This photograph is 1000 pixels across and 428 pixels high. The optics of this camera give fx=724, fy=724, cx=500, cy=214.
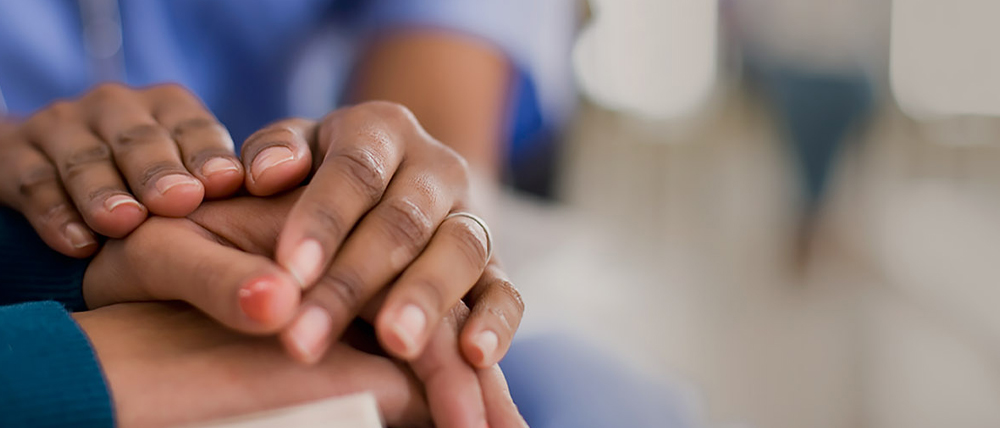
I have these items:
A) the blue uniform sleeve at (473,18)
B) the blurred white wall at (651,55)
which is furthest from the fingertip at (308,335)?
the blurred white wall at (651,55)

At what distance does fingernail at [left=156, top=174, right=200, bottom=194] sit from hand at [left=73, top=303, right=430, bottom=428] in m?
0.07

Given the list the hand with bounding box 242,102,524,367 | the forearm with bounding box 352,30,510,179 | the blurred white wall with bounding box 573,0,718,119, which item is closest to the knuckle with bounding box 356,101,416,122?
the hand with bounding box 242,102,524,367

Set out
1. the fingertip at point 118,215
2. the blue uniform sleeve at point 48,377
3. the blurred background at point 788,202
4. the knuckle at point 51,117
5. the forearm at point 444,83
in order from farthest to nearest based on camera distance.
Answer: the blurred background at point 788,202 → the forearm at point 444,83 → the knuckle at point 51,117 → the fingertip at point 118,215 → the blue uniform sleeve at point 48,377

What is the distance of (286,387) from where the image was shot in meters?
0.33

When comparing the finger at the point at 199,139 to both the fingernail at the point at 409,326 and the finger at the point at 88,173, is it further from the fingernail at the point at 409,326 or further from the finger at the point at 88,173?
the fingernail at the point at 409,326

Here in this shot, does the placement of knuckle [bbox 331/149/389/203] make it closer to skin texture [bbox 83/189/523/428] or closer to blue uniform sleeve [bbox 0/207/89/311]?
skin texture [bbox 83/189/523/428]

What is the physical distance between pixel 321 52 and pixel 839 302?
4.64 feet

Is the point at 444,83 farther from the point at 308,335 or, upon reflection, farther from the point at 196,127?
the point at 308,335

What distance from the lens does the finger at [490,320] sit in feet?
1.17

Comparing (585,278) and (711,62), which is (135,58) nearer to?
(585,278)

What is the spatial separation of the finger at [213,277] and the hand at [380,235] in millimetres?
12

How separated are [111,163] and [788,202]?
1873mm

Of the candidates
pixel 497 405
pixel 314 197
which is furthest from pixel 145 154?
pixel 497 405

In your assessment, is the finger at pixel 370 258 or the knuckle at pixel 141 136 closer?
the finger at pixel 370 258
